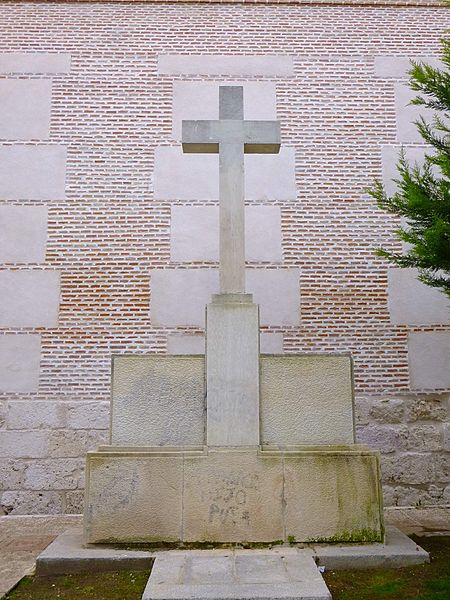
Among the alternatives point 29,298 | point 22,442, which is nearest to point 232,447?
point 22,442

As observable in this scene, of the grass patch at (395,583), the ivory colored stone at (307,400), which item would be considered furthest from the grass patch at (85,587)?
the ivory colored stone at (307,400)

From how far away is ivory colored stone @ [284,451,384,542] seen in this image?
426 centimetres

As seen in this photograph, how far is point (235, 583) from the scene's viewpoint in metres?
3.40

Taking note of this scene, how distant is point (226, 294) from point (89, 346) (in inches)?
101

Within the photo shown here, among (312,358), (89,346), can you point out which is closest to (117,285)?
(89,346)

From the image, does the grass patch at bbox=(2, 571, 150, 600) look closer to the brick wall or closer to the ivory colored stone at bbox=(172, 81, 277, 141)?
the brick wall

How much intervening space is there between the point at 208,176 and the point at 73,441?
3450 millimetres

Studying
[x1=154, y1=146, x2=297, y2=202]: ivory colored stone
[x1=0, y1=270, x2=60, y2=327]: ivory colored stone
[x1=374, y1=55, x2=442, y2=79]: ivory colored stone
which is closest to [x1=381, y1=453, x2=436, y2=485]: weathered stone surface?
[x1=154, y1=146, x2=297, y2=202]: ivory colored stone

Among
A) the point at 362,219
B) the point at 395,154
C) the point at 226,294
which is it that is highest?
the point at 395,154

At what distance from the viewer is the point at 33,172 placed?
23.1 feet

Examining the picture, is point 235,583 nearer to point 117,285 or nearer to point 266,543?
point 266,543

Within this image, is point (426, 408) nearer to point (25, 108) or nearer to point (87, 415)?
point (87, 415)

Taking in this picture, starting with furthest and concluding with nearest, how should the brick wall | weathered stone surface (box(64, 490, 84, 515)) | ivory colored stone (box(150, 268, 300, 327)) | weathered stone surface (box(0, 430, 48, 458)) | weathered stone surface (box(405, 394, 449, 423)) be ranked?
1. ivory colored stone (box(150, 268, 300, 327))
2. weathered stone surface (box(405, 394, 449, 423))
3. the brick wall
4. weathered stone surface (box(0, 430, 48, 458))
5. weathered stone surface (box(64, 490, 84, 515))

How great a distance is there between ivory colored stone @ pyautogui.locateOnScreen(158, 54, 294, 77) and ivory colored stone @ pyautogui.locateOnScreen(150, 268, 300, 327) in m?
2.61
